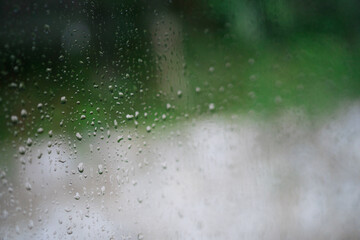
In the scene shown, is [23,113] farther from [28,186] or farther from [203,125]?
[203,125]

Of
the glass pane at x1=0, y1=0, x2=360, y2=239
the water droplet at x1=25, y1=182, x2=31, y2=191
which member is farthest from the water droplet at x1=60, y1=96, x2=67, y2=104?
the water droplet at x1=25, y1=182, x2=31, y2=191

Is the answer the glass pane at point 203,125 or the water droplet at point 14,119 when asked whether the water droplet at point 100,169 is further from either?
the water droplet at point 14,119

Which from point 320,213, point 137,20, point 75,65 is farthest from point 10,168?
point 320,213

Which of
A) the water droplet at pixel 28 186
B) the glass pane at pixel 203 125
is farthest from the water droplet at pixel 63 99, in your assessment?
Answer: the water droplet at pixel 28 186

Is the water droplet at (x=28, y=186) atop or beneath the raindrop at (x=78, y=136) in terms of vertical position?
beneath

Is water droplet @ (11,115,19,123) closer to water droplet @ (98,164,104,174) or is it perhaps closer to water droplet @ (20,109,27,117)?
water droplet @ (20,109,27,117)

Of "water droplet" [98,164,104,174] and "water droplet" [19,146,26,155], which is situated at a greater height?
"water droplet" [19,146,26,155]

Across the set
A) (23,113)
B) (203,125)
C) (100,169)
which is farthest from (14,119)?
(203,125)

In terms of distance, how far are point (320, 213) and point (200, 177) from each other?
0.17 meters

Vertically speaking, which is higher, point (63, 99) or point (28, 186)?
point (63, 99)

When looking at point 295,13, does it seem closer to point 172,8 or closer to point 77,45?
point 172,8

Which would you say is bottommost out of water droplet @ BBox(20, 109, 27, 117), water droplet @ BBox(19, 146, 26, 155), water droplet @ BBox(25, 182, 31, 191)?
water droplet @ BBox(25, 182, 31, 191)

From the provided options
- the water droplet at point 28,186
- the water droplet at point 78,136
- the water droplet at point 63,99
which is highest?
the water droplet at point 63,99

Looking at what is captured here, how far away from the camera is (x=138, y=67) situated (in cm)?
50
